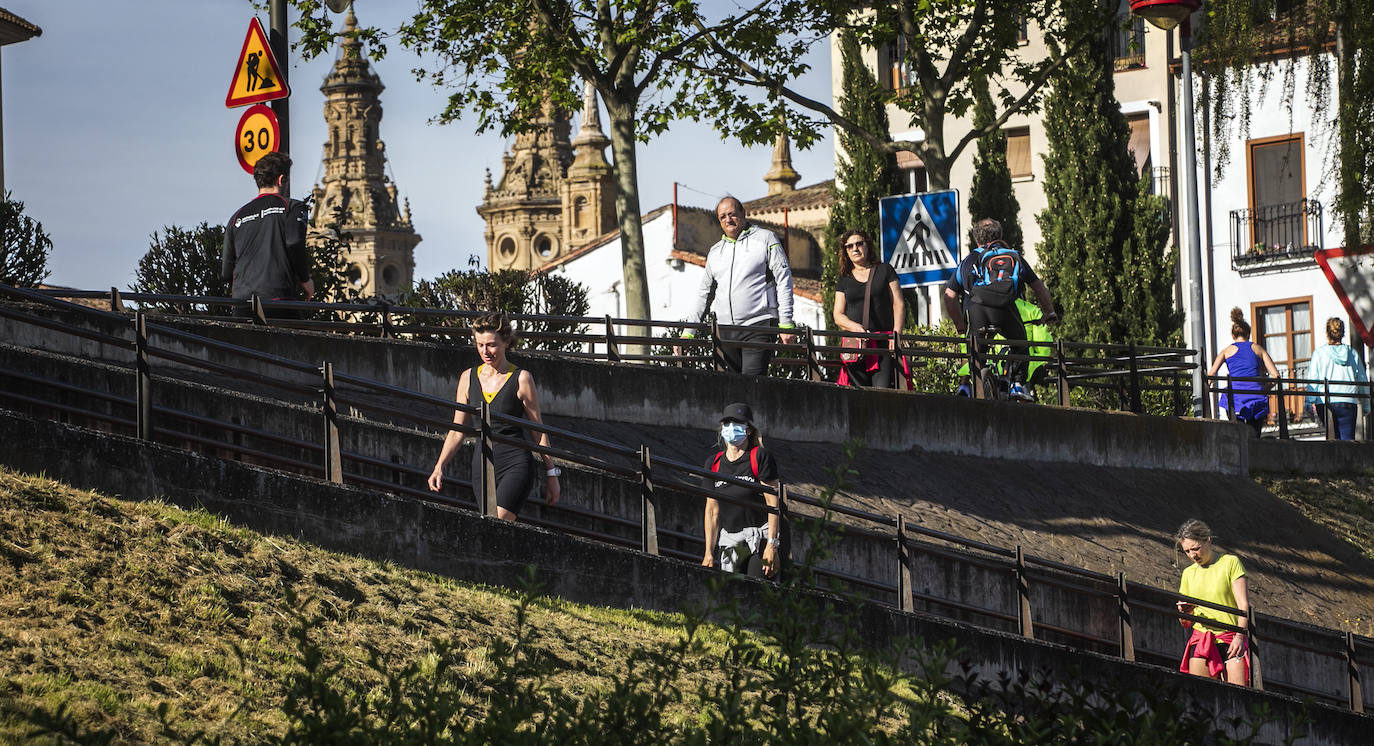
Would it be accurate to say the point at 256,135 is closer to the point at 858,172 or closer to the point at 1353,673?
the point at 1353,673

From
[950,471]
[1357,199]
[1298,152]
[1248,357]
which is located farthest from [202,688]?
[1298,152]

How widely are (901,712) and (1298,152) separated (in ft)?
98.7

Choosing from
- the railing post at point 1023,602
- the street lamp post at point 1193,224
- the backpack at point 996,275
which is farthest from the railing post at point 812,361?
the street lamp post at point 1193,224

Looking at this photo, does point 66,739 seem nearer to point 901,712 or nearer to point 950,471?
point 901,712

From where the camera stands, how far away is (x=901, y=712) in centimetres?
998

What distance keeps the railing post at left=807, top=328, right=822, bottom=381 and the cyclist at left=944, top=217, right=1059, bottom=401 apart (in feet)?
4.55

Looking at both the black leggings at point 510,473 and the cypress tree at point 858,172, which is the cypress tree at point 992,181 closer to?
the cypress tree at point 858,172

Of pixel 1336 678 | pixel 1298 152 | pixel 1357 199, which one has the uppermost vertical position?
pixel 1298 152

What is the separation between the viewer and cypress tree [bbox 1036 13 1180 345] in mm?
33250

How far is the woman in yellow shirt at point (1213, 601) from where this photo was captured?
1185 cm

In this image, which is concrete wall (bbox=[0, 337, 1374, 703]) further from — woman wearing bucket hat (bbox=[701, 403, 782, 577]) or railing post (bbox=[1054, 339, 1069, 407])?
railing post (bbox=[1054, 339, 1069, 407])

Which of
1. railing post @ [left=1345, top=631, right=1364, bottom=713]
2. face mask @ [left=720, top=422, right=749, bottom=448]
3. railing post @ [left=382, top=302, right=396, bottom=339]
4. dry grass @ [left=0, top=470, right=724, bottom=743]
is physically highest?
railing post @ [left=382, top=302, right=396, bottom=339]

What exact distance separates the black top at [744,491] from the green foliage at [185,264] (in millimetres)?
10676

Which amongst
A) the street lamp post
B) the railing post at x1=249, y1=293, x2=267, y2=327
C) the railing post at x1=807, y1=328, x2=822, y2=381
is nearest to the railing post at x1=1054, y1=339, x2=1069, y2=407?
the street lamp post
